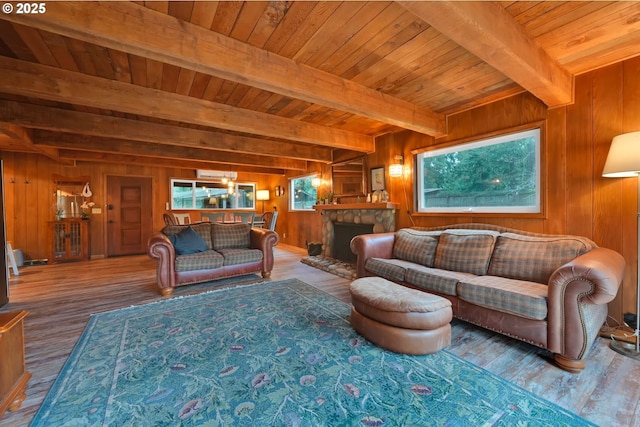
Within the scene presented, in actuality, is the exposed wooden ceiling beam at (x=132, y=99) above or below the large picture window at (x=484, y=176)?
above

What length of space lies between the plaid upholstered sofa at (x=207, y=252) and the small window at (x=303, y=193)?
8.15 feet

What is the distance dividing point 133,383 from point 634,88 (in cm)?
442

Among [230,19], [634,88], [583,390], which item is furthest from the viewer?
[634,88]

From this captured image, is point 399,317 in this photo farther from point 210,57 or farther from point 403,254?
point 210,57

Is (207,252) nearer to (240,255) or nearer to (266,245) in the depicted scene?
(240,255)

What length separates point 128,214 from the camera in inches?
259

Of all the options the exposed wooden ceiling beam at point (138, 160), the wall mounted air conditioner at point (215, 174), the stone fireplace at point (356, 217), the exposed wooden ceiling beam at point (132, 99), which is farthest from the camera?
the wall mounted air conditioner at point (215, 174)

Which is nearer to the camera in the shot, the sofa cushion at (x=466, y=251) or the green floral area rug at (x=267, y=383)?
the green floral area rug at (x=267, y=383)

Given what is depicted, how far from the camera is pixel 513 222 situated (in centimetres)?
296

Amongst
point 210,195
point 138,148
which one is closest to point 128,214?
point 210,195

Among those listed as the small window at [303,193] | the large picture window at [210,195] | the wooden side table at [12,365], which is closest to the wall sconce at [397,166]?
the small window at [303,193]

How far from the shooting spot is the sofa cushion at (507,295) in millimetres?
1865

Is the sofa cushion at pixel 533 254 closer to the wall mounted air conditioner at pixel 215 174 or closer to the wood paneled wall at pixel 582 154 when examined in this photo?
the wood paneled wall at pixel 582 154

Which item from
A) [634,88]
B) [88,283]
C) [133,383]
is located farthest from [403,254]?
[88,283]
